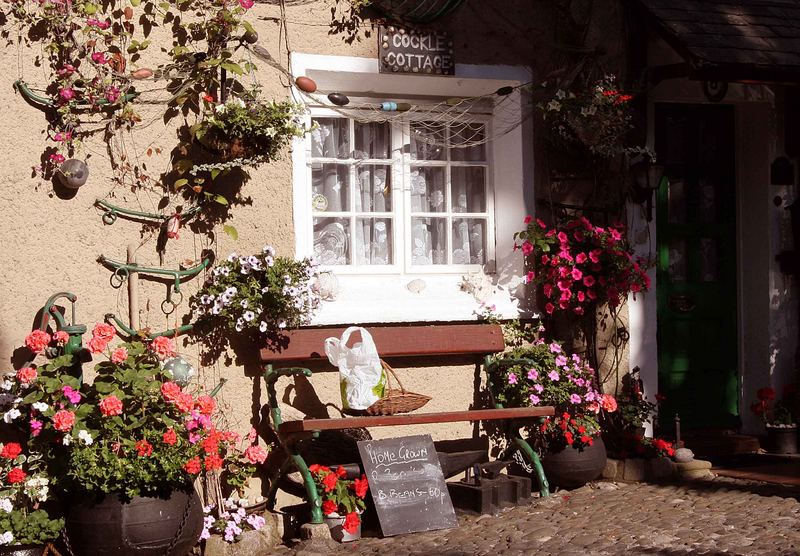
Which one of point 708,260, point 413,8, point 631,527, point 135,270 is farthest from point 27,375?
point 708,260

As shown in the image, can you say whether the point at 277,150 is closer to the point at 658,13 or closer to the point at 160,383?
the point at 160,383

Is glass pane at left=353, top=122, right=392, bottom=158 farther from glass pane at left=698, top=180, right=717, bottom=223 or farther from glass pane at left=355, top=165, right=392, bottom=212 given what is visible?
glass pane at left=698, top=180, right=717, bottom=223

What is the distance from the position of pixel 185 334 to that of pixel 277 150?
1181 millimetres

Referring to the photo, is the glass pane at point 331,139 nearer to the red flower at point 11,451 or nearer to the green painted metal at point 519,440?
the green painted metal at point 519,440

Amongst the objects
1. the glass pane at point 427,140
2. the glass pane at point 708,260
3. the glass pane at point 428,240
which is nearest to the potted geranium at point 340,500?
the glass pane at point 428,240

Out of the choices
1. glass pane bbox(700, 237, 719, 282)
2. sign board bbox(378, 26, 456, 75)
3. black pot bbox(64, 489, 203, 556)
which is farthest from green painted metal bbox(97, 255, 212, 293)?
glass pane bbox(700, 237, 719, 282)

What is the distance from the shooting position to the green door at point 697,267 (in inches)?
343

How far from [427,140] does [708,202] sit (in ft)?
8.03

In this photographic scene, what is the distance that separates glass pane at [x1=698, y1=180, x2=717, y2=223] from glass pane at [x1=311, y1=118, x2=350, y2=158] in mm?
2881

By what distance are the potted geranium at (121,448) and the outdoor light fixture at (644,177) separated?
3612 mm

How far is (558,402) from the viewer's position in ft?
24.4

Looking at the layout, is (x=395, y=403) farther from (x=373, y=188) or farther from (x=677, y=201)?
(x=677, y=201)

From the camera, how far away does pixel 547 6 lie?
798cm

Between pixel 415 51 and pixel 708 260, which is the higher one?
pixel 415 51
